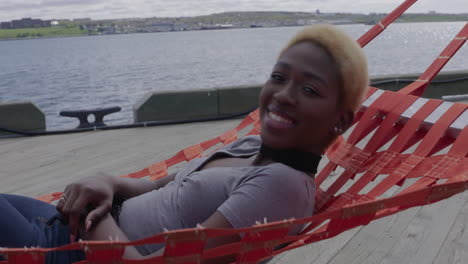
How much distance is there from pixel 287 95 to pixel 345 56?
0.19 meters

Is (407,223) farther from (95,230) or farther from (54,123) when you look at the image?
(54,123)

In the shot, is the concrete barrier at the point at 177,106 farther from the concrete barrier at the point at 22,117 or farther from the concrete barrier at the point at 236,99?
the concrete barrier at the point at 22,117

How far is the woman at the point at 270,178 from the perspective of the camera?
1429mm

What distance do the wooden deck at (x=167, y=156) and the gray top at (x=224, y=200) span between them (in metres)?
0.83

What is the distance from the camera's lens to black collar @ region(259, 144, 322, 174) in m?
1.54

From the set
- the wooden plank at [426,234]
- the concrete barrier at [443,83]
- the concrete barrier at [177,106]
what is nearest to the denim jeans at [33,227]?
Answer: the wooden plank at [426,234]

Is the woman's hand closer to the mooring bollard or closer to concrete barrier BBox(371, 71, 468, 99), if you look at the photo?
the mooring bollard

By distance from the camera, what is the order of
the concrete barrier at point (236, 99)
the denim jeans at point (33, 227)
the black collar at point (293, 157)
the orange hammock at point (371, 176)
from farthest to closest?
the concrete barrier at point (236, 99)
the black collar at point (293, 157)
the denim jeans at point (33, 227)
the orange hammock at point (371, 176)

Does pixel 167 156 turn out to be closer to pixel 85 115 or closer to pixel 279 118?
pixel 85 115

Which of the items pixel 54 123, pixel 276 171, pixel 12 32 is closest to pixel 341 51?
pixel 276 171

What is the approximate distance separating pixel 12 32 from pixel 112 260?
197 ft

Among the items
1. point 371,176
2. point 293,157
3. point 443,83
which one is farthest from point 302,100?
point 443,83

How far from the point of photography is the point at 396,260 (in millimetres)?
2268

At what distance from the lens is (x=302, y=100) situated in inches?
58.5
